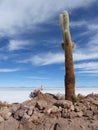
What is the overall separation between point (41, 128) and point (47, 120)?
1.51 feet

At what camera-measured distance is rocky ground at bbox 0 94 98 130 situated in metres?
13.6

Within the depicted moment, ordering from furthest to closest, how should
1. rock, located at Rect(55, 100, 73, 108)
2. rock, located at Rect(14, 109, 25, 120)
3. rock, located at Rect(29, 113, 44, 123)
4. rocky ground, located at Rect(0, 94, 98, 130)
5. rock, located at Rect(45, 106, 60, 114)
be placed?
1. rock, located at Rect(55, 100, 73, 108)
2. rock, located at Rect(45, 106, 60, 114)
3. rock, located at Rect(14, 109, 25, 120)
4. rock, located at Rect(29, 113, 44, 123)
5. rocky ground, located at Rect(0, 94, 98, 130)

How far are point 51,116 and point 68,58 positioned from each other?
10.8 ft

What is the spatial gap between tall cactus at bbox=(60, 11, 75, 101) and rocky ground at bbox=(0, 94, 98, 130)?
1.03m

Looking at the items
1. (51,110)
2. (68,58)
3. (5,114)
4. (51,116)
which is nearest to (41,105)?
(51,110)

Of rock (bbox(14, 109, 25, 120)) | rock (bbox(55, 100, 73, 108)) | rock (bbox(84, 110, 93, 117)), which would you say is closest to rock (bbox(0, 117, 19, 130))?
rock (bbox(14, 109, 25, 120))

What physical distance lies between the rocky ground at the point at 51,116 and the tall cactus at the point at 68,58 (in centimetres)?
103

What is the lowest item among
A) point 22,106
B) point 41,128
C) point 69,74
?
point 41,128

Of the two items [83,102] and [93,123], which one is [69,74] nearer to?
[83,102]

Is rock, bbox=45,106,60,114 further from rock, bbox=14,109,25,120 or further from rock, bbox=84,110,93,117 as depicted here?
rock, bbox=84,110,93,117

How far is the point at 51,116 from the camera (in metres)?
14.1

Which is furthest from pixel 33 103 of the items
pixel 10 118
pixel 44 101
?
pixel 10 118

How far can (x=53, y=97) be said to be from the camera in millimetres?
16328

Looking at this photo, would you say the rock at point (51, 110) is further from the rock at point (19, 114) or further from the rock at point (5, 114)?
the rock at point (5, 114)
